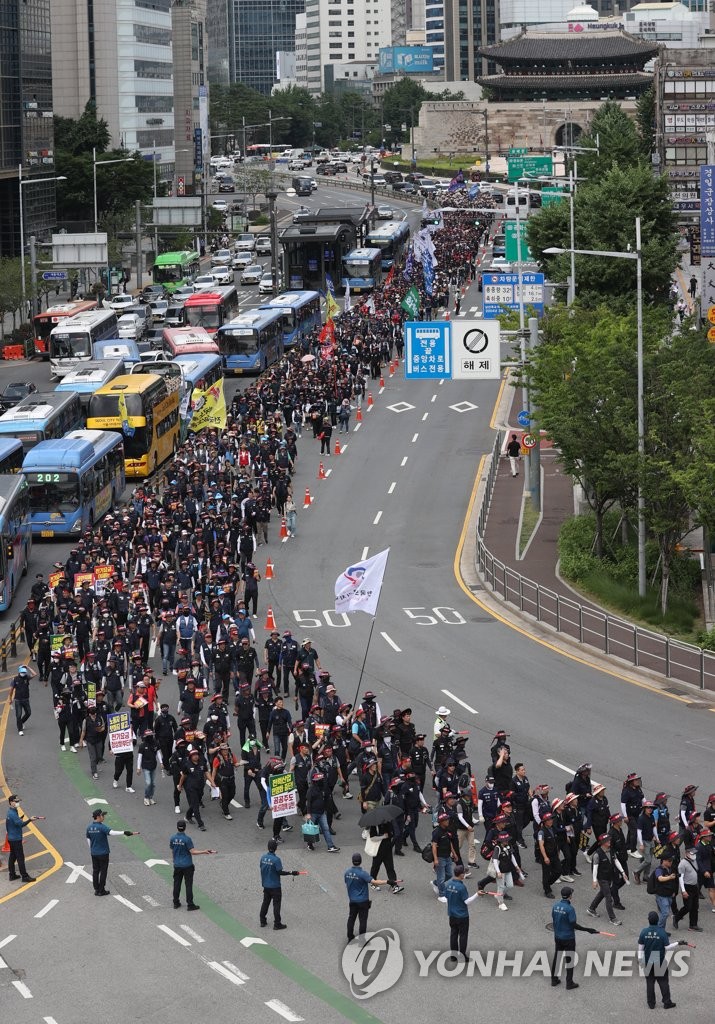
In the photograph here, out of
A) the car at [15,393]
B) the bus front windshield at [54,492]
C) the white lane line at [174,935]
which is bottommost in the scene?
the white lane line at [174,935]

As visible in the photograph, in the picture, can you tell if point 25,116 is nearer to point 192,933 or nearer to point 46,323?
point 46,323

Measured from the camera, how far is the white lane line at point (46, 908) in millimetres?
24375

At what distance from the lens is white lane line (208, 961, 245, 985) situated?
21.7 meters

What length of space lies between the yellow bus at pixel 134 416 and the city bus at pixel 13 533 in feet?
30.1

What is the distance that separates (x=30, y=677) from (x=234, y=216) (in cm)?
11339

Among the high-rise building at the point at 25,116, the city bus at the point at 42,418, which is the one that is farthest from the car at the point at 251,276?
the city bus at the point at 42,418

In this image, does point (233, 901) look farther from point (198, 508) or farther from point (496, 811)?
point (198, 508)

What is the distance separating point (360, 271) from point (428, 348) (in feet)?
151

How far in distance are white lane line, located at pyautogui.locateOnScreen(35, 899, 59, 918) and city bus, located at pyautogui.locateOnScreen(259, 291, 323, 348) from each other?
56.4 metres

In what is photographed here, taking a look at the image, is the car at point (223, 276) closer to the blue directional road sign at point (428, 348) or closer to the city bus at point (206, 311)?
the city bus at point (206, 311)

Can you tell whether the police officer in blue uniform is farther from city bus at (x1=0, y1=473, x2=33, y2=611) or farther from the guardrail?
Answer: city bus at (x1=0, y1=473, x2=33, y2=611)

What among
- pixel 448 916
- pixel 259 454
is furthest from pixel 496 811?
pixel 259 454

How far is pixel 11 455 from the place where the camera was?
5034cm

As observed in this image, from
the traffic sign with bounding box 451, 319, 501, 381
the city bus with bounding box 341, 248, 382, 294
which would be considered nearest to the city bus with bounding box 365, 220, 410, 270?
the city bus with bounding box 341, 248, 382, 294
